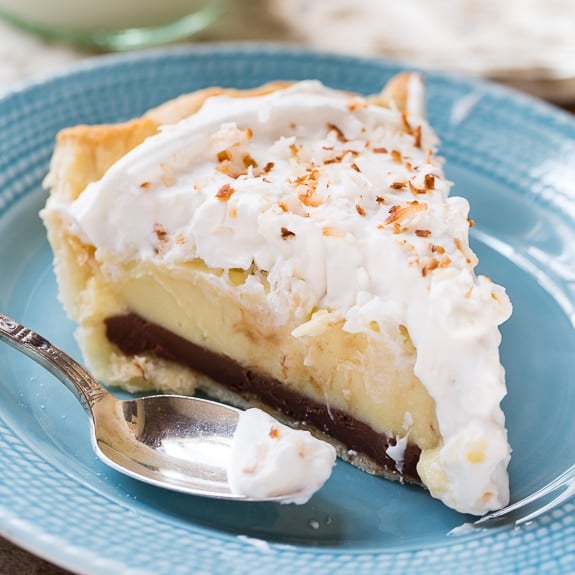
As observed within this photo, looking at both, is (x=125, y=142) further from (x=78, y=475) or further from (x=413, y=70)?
(x=413, y=70)

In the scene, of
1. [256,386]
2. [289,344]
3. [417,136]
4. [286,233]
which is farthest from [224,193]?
[417,136]

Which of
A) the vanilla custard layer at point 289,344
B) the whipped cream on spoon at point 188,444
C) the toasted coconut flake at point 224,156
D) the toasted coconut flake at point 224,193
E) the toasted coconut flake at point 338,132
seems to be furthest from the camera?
the toasted coconut flake at point 338,132

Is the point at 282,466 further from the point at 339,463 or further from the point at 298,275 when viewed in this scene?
the point at 298,275

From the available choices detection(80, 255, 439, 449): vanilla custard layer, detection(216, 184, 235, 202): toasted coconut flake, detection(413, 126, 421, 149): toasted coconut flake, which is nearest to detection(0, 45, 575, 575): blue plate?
detection(80, 255, 439, 449): vanilla custard layer

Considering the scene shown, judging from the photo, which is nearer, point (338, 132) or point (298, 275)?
point (298, 275)

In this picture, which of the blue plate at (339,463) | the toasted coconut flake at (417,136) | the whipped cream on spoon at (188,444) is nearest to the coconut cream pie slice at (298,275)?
the toasted coconut flake at (417,136)

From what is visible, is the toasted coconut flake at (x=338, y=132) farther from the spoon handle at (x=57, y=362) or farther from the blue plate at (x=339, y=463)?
the spoon handle at (x=57, y=362)

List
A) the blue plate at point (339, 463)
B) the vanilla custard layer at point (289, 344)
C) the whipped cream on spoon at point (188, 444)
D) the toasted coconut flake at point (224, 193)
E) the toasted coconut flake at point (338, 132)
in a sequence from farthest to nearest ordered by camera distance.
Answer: the toasted coconut flake at point (338, 132) < the toasted coconut flake at point (224, 193) < the vanilla custard layer at point (289, 344) < the whipped cream on spoon at point (188, 444) < the blue plate at point (339, 463)
